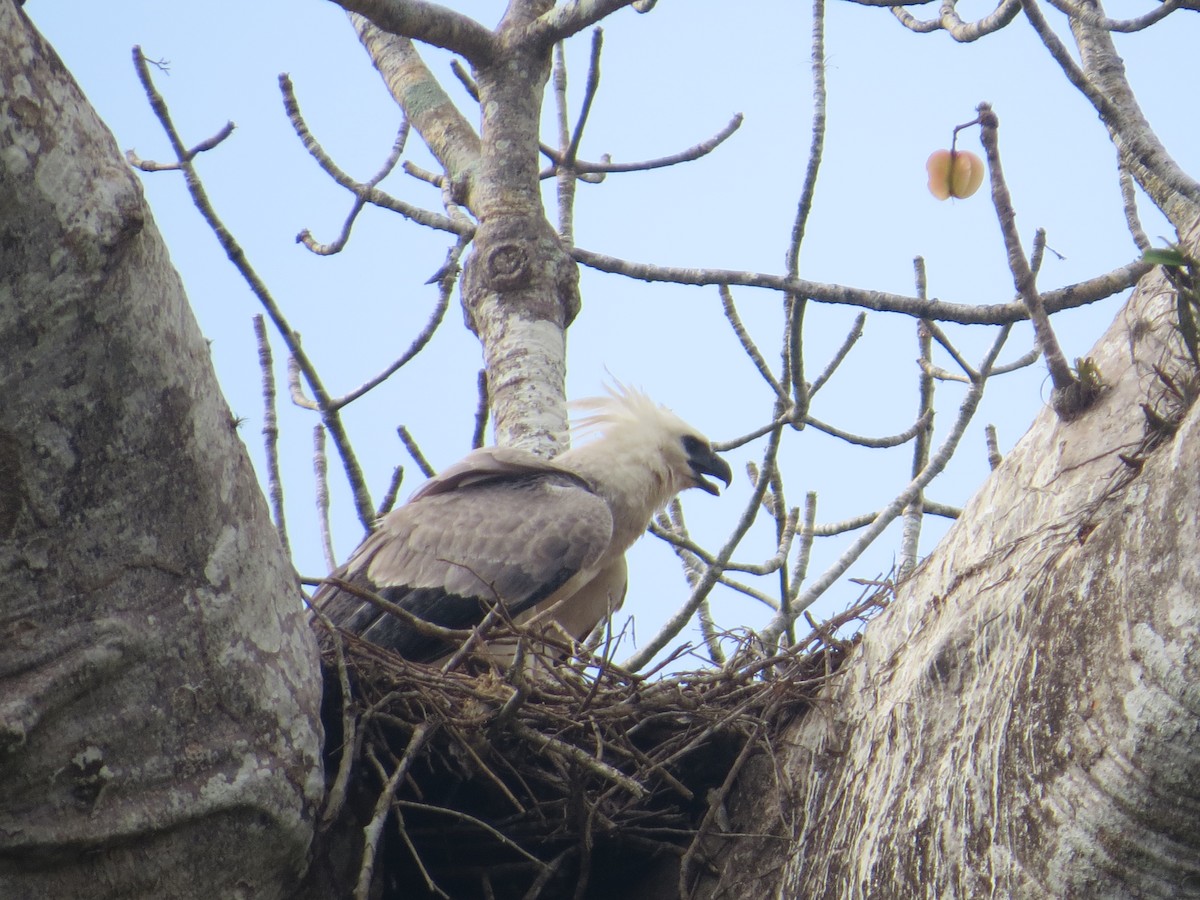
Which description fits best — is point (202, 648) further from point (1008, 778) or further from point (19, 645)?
point (1008, 778)

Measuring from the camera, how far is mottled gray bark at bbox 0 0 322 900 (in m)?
2.86

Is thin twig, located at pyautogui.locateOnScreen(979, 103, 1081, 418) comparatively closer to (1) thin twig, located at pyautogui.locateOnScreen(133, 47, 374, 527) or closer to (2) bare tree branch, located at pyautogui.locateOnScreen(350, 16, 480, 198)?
(1) thin twig, located at pyautogui.locateOnScreen(133, 47, 374, 527)

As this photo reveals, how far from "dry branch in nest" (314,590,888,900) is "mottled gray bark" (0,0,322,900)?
2.24ft

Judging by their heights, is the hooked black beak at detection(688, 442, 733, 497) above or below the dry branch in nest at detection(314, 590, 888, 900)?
above

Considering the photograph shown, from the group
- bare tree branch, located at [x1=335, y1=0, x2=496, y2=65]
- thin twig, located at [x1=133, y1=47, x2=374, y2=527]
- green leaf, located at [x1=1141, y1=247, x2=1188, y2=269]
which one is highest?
bare tree branch, located at [x1=335, y1=0, x2=496, y2=65]

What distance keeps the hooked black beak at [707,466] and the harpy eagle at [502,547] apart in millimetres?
512

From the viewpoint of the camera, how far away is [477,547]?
19.8ft

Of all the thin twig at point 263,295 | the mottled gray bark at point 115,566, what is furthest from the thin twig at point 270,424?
the mottled gray bark at point 115,566

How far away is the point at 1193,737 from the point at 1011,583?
35.4 inches

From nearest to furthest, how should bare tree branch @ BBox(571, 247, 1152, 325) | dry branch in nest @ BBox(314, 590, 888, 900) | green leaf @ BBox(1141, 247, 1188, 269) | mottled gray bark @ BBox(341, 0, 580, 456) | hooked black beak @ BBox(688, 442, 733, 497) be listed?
green leaf @ BBox(1141, 247, 1188, 269) < dry branch in nest @ BBox(314, 590, 888, 900) < bare tree branch @ BBox(571, 247, 1152, 325) < mottled gray bark @ BBox(341, 0, 580, 456) < hooked black beak @ BBox(688, 442, 733, 497)

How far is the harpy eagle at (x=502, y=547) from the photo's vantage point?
582 cm

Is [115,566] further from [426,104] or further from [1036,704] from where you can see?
[426,104]

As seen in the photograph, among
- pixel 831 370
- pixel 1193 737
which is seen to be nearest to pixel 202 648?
pixel 1193 737

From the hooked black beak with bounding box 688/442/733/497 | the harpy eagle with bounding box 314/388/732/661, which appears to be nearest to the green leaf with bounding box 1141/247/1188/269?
the harpy eagle with bounding box 314/388/732/661
